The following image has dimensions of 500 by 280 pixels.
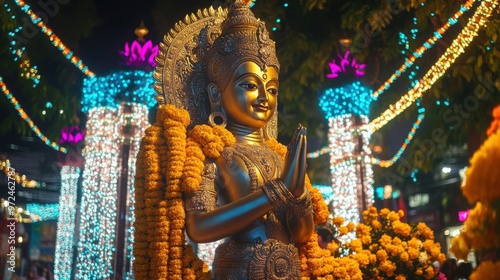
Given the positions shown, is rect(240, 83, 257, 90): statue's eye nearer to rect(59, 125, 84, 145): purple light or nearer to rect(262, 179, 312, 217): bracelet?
rect(262, 179, 312, 217): bracelet

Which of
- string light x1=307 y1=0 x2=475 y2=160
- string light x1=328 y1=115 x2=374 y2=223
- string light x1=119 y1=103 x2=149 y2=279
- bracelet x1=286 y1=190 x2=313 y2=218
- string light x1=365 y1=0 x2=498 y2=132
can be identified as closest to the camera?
bracelet x1=286 y1=190 x2=313 y2=218

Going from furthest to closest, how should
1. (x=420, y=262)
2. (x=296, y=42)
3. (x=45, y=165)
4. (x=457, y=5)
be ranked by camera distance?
(x=45, y=165)
(x=296, y=42)
(x=457, y=5)
(x=420, y=262)

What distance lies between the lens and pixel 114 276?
6.78 meters

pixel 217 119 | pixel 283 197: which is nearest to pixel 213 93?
pixel 217 119

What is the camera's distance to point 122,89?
23.4ft

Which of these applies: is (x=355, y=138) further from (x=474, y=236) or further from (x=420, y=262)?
(x=474, y=236)

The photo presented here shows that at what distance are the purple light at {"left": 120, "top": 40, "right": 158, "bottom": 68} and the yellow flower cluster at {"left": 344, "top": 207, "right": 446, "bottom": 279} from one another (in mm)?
4079

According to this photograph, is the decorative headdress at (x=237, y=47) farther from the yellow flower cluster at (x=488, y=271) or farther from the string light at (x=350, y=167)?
the string light at (x=350, y=167)

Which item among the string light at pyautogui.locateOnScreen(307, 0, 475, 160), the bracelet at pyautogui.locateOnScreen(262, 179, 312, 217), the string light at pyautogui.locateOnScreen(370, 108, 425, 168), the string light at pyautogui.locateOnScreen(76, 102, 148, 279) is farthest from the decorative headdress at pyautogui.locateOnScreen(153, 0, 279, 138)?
the string light at pyautogui.locateOnScreen(370, 108, 425, 168)

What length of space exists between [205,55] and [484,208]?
2.34 metres

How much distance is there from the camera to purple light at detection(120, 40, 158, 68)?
283 inches

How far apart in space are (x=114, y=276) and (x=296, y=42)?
4163 millimetres

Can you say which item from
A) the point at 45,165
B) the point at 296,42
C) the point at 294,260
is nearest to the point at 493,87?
the point at 296,42

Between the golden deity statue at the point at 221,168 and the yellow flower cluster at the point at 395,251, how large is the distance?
20.5 inches
